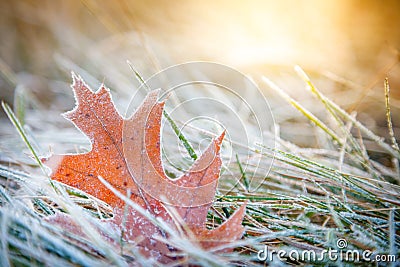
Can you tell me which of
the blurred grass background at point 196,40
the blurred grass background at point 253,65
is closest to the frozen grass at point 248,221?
the blurred grass background at point 253,65

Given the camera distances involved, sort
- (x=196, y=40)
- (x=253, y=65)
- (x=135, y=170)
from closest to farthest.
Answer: (x=135, y=170) < (x=253, y=65) < (x=196, y=40)

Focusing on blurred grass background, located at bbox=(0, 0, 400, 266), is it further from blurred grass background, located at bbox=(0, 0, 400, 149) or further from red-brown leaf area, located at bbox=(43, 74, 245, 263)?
red-brown leaf area, located at bbox=(43, 74, 245, 263)

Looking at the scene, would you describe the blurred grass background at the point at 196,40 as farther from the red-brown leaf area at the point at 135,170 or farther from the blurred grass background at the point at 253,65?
the red-brown leaf area at the point at 135,170

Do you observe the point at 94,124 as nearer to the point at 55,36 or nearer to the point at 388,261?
the point at 388,261

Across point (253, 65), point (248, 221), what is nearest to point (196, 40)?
point (253, 65)

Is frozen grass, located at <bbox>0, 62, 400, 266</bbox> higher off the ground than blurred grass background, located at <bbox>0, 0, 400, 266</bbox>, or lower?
lower

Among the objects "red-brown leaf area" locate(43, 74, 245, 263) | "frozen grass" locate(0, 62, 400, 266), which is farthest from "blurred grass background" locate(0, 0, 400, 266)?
"red-brown leaf area" locate(43, 74, 245, 263)

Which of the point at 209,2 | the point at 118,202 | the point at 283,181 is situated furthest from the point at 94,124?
A: the point at 209,2

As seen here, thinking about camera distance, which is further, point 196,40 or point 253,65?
point 196,40

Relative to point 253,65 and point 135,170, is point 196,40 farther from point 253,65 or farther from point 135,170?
point 135,170
